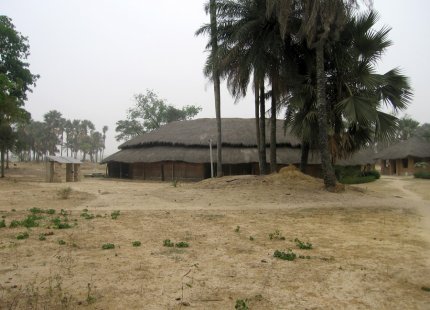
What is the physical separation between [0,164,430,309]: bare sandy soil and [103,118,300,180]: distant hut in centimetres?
1700

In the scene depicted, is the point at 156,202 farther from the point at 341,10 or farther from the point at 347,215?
the point at 341,10

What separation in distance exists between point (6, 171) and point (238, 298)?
41.5 meters

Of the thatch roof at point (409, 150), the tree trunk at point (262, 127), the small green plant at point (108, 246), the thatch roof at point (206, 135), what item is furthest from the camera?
the thatch roof at point (409, 150)

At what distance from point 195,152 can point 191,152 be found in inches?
13.1

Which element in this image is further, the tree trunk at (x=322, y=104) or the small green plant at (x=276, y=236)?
the tree trunk at (x=322, y=104)

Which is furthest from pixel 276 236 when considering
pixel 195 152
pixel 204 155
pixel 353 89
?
pixel 195 152

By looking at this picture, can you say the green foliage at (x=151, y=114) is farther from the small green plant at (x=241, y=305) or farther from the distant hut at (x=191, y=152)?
the small green plant at (x=241, y=305)

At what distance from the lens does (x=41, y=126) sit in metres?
69.7

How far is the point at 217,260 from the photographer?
585cm

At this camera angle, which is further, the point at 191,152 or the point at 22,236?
the point at 191,152

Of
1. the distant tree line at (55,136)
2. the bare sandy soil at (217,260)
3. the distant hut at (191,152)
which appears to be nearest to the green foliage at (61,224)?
the bare sandy soil at (217,260)

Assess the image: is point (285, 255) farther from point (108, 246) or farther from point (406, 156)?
point (406, 156)

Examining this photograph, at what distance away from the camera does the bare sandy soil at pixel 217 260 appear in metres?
4.28

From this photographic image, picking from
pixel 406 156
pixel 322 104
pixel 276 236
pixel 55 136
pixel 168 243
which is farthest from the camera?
pixel 55 136
